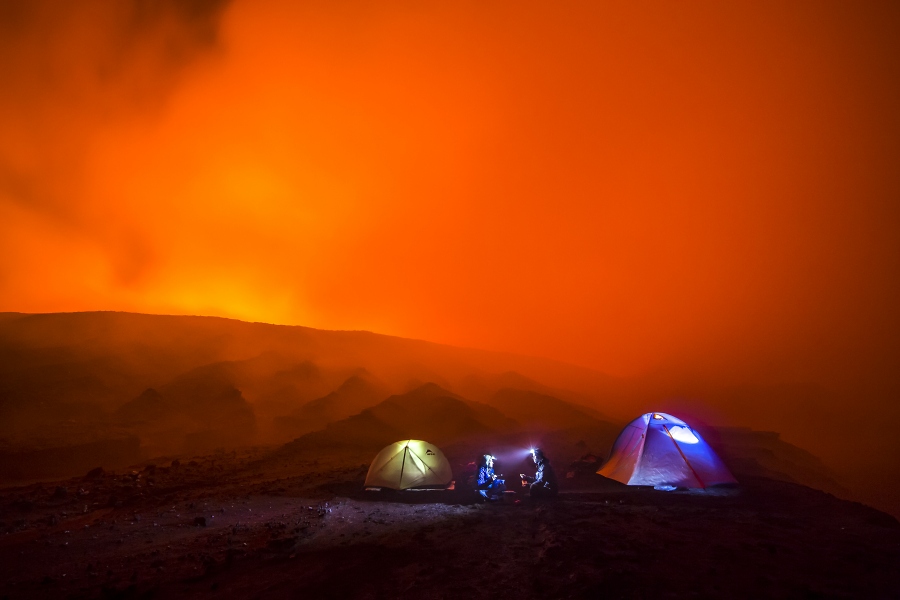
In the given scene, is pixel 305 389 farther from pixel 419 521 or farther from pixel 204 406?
pixel 419 521

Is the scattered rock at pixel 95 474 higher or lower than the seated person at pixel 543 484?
higher

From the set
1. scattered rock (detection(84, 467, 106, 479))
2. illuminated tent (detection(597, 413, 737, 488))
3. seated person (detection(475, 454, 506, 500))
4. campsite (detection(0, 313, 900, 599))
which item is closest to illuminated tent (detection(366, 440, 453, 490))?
campsite (detection(0, 313, 900, 599))

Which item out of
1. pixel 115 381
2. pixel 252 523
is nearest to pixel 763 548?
pixel 252 523

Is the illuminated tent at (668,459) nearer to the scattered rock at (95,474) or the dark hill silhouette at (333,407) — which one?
the scattered rock at (95,474)

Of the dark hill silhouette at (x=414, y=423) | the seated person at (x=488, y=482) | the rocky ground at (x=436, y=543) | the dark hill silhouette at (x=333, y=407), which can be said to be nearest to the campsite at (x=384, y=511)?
the rocky ground at (x=436, y=543)

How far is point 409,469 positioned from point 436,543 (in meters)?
6.47

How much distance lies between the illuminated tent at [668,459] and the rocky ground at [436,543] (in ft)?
2.70

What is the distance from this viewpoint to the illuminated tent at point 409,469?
17.3 meters

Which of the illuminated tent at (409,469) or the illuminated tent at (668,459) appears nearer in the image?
the illuminated tent at (668,459)

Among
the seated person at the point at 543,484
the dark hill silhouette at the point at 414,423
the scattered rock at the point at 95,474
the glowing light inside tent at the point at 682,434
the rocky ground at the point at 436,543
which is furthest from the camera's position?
the dark hill silhouette at the point at 414,423

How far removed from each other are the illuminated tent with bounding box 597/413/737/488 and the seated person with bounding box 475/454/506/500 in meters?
5.46

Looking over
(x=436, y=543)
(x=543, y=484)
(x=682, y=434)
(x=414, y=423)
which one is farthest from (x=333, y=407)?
(x=436, y=543)

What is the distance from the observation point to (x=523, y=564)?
378 inches

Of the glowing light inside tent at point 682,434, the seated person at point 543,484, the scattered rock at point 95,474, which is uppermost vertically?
the glowing light inside tent at point 682,434
